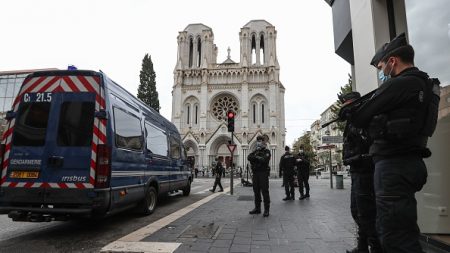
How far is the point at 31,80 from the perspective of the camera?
17.4 ft

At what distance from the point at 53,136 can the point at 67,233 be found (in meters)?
1.74

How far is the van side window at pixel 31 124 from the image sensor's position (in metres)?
5.00

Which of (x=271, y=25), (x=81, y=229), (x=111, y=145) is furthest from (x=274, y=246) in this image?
(x=271, y=25)

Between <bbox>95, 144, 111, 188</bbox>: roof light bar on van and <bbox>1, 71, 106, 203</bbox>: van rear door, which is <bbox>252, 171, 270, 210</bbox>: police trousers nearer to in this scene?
<bbox>95, 144, 111, 188</bbox>: roof light bar on van

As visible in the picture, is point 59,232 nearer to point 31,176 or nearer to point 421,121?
point 31,176

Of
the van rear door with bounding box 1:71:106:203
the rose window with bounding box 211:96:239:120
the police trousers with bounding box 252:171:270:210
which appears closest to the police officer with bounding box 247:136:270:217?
the police trousers with bounding box 252:171:270:210

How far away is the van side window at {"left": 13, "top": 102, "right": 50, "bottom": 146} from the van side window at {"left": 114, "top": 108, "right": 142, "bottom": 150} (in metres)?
1.17

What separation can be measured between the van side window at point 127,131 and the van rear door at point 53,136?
0.46 metres

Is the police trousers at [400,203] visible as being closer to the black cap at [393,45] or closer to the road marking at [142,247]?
the black cap at [393,45]

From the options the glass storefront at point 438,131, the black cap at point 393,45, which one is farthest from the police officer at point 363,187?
the glass storefront at point 438,131

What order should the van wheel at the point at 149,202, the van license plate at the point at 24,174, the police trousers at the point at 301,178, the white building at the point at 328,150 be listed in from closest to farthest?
the van license plate at the point at 24,174, the van wheel at the point at 149,202, the police trousers at the point at 301,178, the white building at the point at 328,150

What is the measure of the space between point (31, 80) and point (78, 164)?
190cm

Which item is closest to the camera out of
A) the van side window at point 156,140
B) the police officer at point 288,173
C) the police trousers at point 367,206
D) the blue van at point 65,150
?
the police trousers at point 367,206

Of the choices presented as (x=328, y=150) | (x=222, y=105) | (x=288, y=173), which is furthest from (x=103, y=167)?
(x=222, y=105)
